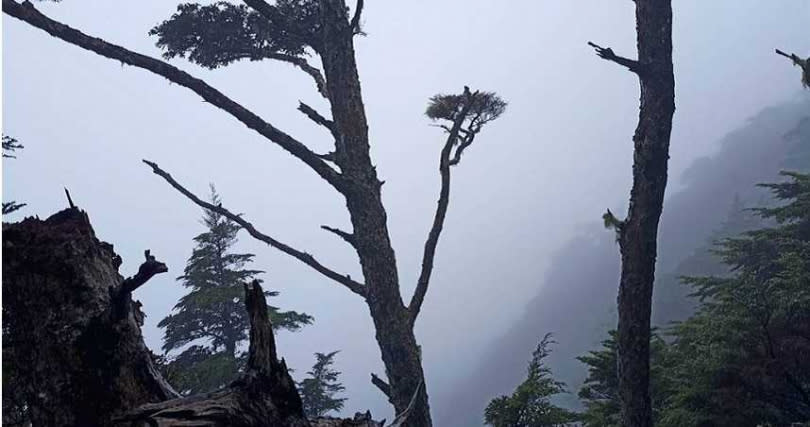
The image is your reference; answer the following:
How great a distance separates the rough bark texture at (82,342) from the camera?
1926mm

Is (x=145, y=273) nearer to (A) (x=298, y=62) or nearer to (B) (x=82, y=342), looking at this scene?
(B) (x=82, y=342)

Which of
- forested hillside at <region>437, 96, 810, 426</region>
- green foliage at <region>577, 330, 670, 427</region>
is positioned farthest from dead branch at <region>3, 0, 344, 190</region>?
forested hillside at <region>437, 96, 810, 426</region>

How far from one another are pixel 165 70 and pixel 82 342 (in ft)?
11.5

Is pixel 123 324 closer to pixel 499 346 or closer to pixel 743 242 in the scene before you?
pixel 743 242

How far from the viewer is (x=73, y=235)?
2.38 meters

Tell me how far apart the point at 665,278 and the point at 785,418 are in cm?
6597

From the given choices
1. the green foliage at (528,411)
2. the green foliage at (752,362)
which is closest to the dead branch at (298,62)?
the green foliage at (752,362)

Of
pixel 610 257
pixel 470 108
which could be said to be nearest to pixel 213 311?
pixel 470 108

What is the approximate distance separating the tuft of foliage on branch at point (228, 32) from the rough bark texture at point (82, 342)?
18.9ft

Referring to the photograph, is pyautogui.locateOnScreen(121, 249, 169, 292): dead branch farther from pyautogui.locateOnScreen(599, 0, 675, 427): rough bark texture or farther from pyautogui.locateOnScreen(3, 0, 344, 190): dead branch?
pyautogui.locateOnScreen(599, 0, 675, 427): rough bark texture

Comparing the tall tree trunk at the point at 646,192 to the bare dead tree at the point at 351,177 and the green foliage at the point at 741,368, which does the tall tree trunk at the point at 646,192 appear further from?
the green foliage at the point at 741,368

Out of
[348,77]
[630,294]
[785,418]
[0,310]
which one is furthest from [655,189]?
[785,418]

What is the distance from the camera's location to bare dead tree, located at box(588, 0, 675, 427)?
5309 mm

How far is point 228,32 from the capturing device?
7.76 metres
